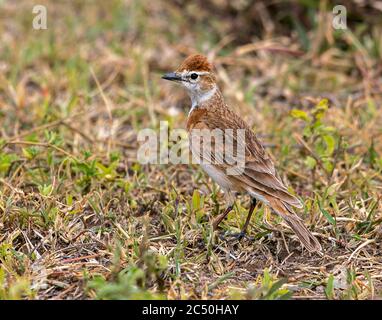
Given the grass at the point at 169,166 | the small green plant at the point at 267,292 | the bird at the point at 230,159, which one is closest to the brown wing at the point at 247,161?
the bird at the point at 230,159

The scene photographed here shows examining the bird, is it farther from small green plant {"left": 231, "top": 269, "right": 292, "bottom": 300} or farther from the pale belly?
small green plant {"left": 231, "top": 269, "right": 292, "bottom": 300}

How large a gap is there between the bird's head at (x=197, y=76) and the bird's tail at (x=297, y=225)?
1.43 metres

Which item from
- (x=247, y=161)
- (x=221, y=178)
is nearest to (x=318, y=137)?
(x=247, y=161)

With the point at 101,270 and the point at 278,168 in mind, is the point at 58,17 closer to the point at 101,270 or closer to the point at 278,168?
the point at 278,168

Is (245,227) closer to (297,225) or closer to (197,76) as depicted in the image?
(297,225)

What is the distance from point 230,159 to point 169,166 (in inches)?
43.3

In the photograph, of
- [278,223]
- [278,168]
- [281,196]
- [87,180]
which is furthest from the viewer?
[278,168]

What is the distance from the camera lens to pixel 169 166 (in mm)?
6145

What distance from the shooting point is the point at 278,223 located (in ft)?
16.9

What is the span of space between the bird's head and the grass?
2.26ft
